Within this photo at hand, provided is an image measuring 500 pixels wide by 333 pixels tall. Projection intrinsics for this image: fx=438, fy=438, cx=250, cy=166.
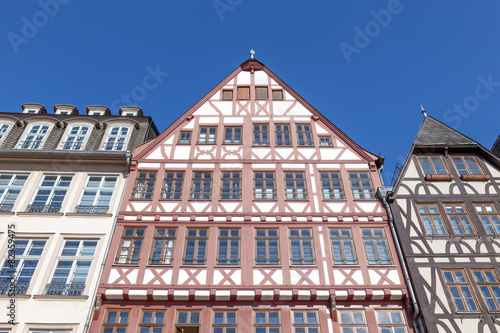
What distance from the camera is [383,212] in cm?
1553

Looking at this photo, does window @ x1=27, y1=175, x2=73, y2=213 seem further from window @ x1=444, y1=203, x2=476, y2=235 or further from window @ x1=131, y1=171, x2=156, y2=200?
window @ x1=444, y1=203, x2=476, y2=235

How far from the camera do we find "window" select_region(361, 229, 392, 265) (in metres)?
14.3

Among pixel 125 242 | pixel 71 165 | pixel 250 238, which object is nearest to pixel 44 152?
pixel 71 165

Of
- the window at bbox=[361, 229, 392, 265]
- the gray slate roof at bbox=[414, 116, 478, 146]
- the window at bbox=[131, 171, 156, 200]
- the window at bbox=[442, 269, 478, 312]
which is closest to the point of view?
the window at bbox=[442, 269, 478, 312]

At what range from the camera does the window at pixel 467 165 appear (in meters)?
16.8

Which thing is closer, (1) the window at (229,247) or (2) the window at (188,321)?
(2) the window at (188,321)

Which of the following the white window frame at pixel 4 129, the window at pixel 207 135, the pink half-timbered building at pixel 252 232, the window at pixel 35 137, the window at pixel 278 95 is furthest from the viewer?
the window at pixel 278 95

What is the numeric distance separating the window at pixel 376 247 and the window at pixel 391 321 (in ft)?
5.33

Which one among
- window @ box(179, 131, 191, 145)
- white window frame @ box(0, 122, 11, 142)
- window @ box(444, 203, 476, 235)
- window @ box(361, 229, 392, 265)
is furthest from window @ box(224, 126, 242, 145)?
white window frame @ box(0, 122, 11, 142)

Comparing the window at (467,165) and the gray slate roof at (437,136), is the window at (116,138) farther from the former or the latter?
the window at (467,165)

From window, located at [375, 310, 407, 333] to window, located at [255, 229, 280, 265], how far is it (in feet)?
11.5

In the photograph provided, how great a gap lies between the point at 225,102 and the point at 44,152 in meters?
7.81

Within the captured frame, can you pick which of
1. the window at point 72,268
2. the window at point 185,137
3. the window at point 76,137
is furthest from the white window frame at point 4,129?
the window at point 185,137

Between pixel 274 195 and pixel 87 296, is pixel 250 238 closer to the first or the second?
pixel 274 195
